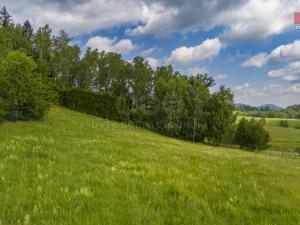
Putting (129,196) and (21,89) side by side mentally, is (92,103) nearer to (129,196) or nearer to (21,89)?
(21,89)

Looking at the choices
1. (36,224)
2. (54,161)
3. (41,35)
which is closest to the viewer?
(36,224)

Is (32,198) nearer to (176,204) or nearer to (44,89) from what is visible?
(176,204)

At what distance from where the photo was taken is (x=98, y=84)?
4065 inches

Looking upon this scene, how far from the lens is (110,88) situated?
339 feet

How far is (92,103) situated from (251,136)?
5214 centimetres

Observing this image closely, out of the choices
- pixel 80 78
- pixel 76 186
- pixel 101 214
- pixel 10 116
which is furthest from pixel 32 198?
pixel 80 78

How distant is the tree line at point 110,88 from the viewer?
37781mm

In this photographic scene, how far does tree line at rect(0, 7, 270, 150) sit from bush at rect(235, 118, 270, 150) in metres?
17.9

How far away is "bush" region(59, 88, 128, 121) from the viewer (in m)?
74.4

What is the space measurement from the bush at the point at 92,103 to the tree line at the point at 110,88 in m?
0.24

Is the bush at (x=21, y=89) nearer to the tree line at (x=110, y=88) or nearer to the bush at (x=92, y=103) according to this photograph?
the tree line at (x=110, y=88)

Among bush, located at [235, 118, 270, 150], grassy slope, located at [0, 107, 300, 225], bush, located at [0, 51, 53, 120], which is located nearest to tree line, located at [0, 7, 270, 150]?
bush, located at [0, 51, 53, 120]

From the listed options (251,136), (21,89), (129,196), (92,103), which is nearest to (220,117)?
(251,136)

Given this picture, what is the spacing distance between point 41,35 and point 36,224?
98686 mm
